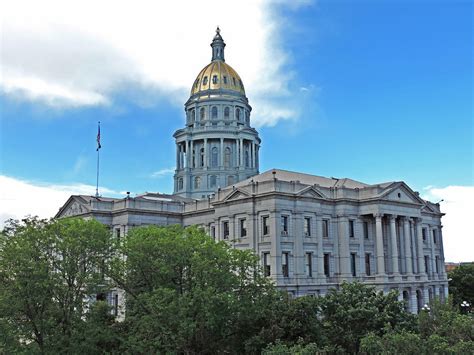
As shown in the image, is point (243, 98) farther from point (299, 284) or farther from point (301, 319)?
point (301, 319)

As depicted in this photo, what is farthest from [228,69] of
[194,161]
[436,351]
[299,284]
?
[436,351]

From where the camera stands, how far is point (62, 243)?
114ft

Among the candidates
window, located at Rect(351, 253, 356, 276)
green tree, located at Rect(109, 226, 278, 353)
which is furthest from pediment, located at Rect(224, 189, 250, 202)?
green tree, located at Rect(109, 226, 278, 353)

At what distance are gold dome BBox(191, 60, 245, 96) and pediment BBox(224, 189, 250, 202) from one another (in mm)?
43878

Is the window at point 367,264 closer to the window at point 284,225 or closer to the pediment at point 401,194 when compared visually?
the pediment at point 401,194

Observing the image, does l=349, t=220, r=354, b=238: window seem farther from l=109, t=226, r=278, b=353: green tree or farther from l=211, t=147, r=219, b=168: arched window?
l=211, t=147, r=219, b=168: arched window

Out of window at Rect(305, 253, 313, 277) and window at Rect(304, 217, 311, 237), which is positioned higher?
window at Rect(304, 217, 311, 237)

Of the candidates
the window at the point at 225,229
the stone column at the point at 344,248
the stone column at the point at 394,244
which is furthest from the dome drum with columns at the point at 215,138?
the stone column at the point at 394,244

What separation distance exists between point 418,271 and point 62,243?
48.1m

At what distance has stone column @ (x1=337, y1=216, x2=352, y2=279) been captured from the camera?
196ft

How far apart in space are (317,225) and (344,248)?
4.53 meters

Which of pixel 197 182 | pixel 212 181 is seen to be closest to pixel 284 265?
pixel 212 181

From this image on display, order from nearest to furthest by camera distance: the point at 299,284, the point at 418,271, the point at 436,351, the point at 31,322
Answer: the point at 436,351 < the point at 31,322 < the point at 299,284 < the point at 418,271

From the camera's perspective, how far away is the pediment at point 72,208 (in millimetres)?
67312
